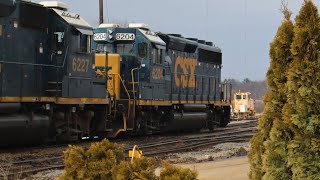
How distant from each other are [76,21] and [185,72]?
8.80 metres

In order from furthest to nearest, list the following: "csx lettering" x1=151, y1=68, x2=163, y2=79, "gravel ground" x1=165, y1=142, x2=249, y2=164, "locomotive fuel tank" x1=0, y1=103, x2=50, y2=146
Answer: "csx lettering" x1=151, y1=68, x2=163, y2=79 < "gravel ground" x1=165, y1=142, x2=249, y2=164 < "locomotive fuel tank" x1=0, y1=103, x2=50, y2=146

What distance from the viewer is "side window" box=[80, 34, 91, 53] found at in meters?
16.2

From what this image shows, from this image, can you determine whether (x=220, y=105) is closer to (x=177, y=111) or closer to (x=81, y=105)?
(x=177, y=111)

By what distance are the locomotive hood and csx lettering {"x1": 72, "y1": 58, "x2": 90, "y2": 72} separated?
2.89ft

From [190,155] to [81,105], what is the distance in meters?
3.96

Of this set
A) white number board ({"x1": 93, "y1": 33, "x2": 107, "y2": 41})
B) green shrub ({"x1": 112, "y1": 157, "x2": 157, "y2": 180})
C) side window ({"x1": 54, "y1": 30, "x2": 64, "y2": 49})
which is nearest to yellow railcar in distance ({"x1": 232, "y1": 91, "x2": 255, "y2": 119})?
white number board ({"x1": 93, "y1": 33, "x2": 107, "y2": 41})

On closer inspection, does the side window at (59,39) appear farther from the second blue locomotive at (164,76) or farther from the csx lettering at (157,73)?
the csx lettering at (157,73)

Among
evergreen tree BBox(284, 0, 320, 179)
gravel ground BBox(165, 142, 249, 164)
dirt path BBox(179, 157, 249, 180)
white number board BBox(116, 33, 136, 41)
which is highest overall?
white number board BBox(116, 33, 136, 41)

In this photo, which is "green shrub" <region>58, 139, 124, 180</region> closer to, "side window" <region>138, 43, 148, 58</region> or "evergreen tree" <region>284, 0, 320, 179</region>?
"evergreen tree" <region>284, 0, 320, 179</region>

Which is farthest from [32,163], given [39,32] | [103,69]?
[103,69]

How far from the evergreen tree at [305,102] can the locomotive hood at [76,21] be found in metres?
11.4

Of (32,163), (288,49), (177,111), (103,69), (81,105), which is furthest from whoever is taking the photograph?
(177,111)

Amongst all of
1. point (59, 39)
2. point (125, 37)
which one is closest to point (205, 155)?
point (59, 39)

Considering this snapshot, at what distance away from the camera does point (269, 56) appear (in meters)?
5.35
